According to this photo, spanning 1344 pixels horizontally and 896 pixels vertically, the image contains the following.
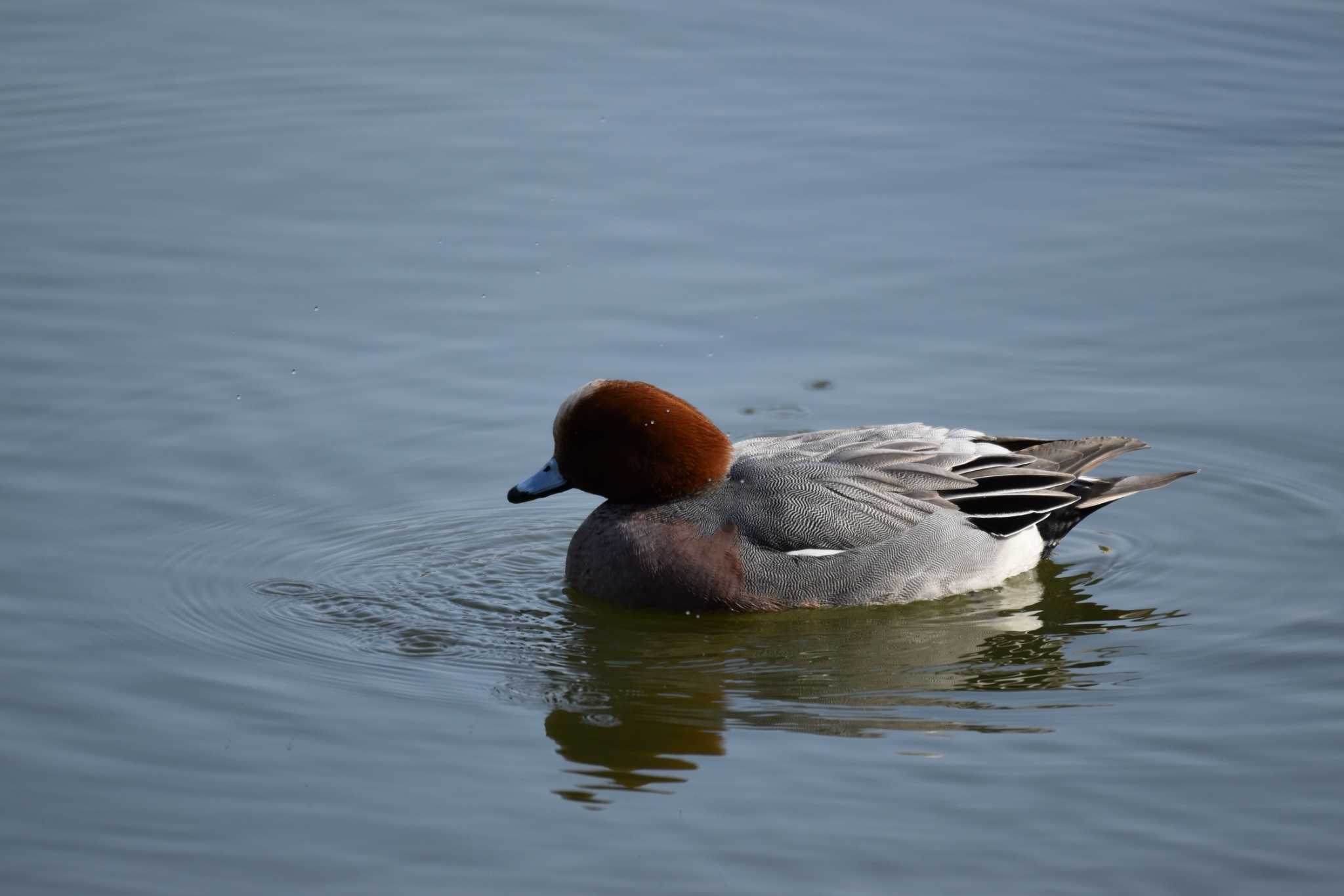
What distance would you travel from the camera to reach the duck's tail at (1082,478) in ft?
30.8

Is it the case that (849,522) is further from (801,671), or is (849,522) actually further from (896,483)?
(801,671)

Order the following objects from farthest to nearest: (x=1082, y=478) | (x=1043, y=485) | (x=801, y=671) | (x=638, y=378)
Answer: (x=638, y=378)
(x=1082, y=478)
(x=1043, y=485)
(x=801, y=671)

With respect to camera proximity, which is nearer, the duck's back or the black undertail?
the duck's back

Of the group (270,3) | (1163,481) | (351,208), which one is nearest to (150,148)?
(351,208)

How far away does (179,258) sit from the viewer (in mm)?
12297

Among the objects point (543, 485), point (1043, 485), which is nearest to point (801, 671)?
point (543, 485)

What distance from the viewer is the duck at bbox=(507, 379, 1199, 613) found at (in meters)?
8.85

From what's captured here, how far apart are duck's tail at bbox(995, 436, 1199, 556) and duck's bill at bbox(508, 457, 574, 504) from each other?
2.21 m

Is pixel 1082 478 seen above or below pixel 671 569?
above

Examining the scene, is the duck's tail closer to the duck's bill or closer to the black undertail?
the black undertail

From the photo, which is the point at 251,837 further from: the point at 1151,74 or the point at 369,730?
the point at 1151,74

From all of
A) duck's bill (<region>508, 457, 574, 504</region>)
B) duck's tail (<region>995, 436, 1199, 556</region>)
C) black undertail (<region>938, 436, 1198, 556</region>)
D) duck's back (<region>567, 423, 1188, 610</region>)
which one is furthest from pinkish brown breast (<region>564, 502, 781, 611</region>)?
duck's tail (<region>995, 436, 1199, 556</region>)

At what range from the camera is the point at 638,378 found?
431 inches

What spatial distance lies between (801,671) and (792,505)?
3.63 feet
